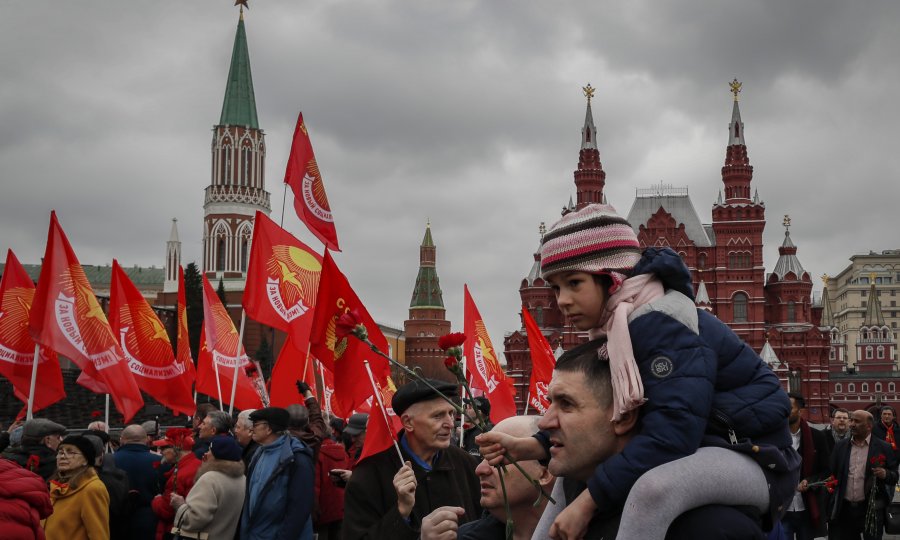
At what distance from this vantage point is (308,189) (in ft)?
33.3

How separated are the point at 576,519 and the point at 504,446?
325 millimetres

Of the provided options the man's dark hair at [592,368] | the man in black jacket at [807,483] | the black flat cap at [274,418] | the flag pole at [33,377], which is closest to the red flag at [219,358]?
the flag pole at [33,377]

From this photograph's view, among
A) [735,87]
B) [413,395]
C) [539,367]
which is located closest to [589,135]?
[735,87]

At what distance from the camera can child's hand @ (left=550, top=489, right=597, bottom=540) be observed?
223 cm

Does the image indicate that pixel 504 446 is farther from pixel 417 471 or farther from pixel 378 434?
pixel 378 434

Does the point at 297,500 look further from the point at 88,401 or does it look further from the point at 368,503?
the point at 88,401

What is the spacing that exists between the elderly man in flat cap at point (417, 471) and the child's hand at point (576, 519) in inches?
86.7

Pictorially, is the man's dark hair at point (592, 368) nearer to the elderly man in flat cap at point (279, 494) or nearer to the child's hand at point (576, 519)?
the child's hand at point (576, 519)

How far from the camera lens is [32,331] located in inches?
416

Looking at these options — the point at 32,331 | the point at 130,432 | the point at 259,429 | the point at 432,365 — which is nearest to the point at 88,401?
the point at 32,331

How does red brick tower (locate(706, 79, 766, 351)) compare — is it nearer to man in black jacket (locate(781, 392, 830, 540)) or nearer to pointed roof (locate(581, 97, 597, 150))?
pointed roof (locate(581, 97, 597, 150))

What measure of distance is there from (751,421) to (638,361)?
0.30 meters

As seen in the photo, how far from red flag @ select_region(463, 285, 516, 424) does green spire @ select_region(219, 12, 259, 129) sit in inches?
2953

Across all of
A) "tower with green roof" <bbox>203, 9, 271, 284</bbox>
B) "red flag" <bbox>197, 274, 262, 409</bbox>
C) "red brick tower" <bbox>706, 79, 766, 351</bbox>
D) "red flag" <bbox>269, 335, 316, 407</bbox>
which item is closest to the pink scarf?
"red flag" <bbox>269, 335, 316, 407</bbox>
